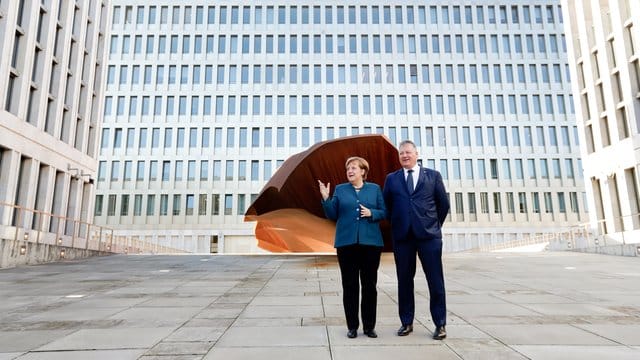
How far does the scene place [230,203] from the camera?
144 feet

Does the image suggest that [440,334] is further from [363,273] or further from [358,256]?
[358,256]

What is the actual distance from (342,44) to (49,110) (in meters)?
33.1

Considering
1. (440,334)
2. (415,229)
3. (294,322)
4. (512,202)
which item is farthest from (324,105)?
(440,334)

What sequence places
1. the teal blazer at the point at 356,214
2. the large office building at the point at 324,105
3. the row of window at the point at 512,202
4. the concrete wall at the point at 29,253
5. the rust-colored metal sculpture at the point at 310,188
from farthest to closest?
the row of window at the point at 512,202 < the large office building at the point at 324,105 < the concrete wall at the point at 29,253 < the rust-colored metal sculpture at the point at 310,188 < the teal blazer at the point at 356,214

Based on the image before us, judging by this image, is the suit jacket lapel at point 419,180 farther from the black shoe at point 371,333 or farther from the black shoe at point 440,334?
the black shoe at point 371,333

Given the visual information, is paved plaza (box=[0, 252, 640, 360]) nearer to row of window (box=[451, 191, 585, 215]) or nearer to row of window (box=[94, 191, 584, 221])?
row of window (box=[94, 191, 584, 221])

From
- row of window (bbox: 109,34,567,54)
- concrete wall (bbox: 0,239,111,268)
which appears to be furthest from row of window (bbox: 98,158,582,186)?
concrete wall (bbox: 0,239,111,268)

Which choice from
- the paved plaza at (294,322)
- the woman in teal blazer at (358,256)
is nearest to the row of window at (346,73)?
the paved plaza at (294,322)

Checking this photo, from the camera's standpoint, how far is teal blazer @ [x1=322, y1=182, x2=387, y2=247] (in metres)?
3.95

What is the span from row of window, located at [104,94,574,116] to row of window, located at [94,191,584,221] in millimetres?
9455

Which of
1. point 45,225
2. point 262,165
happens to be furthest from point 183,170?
point 45,225

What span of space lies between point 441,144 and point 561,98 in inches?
589

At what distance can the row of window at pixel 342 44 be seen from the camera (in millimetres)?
47281

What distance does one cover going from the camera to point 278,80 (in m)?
46.9
